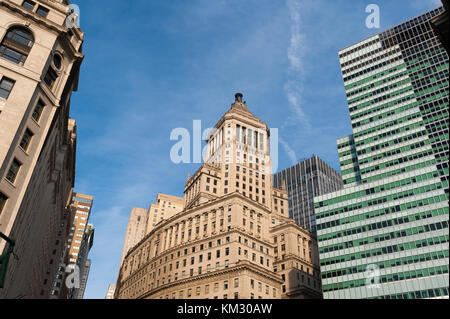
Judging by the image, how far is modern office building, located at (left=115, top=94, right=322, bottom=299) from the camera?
3976 inches

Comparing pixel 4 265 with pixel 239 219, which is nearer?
pixel 4 265

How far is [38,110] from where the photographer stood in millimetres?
43312

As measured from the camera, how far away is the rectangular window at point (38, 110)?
42.6m

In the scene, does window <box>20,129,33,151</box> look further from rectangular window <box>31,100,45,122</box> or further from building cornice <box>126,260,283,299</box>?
building cornice <box>126,260,283,299</box>

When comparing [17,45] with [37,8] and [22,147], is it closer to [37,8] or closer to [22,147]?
[37,8]

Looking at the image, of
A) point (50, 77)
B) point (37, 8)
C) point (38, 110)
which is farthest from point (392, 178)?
point (37, 8)

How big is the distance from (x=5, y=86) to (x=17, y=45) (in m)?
5.78

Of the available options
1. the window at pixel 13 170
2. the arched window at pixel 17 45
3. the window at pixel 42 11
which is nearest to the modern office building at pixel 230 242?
the window at pixel 13 170

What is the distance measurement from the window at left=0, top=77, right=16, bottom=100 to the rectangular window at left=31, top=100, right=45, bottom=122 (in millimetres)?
3267

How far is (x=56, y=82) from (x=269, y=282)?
76.5 metres

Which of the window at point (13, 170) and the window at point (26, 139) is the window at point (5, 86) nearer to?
the window at point (26, 139)

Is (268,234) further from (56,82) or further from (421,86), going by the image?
(56,82)
